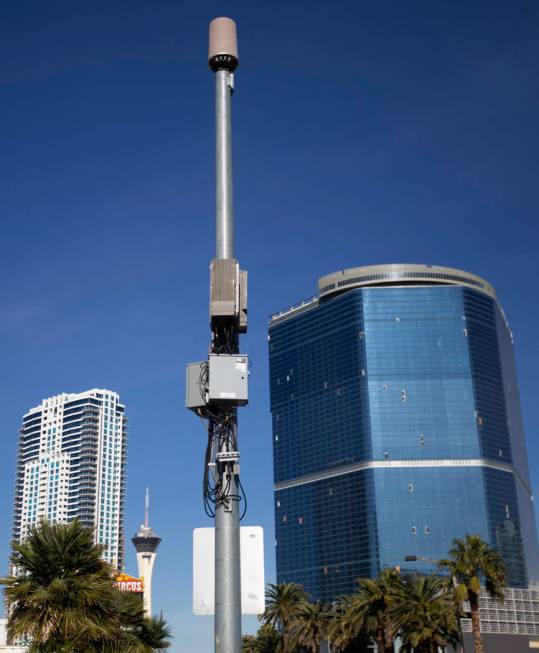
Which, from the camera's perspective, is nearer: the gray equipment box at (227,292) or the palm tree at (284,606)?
the gray equipment box at (227,292)

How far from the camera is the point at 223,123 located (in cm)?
1659

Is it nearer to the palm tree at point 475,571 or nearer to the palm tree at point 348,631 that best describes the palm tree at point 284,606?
the palm tree at point 348,631

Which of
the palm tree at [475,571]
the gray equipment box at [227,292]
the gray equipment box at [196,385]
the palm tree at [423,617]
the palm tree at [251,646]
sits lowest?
the palm tree at [251,646]

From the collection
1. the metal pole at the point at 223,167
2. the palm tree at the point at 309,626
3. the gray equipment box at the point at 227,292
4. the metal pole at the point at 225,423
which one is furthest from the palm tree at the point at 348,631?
the metal pole at the point at 223,167

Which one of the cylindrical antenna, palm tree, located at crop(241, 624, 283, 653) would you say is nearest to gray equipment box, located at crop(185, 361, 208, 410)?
the cylindrical antenna

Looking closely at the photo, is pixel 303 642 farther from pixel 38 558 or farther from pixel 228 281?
pixel 228 281

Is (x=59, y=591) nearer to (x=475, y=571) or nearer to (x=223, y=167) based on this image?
(x=223, y=167)

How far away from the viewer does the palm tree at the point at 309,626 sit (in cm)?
9000

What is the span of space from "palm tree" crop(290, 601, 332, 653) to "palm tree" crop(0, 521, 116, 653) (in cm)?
7180

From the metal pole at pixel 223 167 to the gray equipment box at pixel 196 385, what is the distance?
2.14 meters

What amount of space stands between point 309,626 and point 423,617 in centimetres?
2834

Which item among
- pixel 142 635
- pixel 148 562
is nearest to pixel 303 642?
pixel 148 562

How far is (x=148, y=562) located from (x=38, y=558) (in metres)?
110

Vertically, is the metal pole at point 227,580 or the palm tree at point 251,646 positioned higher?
the metal pole at point 227,580
